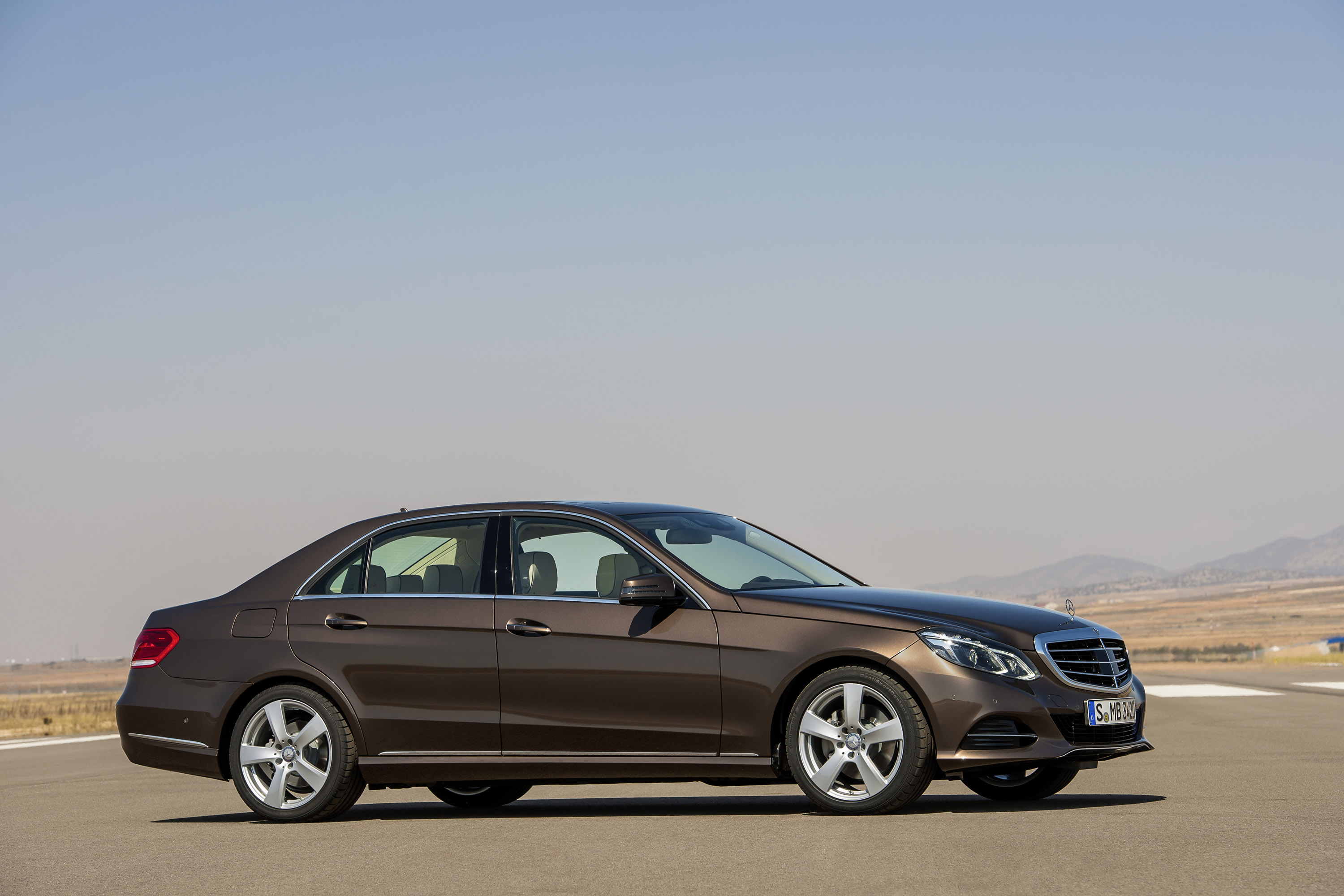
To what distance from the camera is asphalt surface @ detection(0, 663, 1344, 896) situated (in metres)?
6.25

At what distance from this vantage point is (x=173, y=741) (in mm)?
9539

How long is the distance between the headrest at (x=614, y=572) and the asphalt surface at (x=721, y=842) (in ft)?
4.16

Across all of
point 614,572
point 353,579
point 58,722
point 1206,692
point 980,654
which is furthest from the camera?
point 58,722

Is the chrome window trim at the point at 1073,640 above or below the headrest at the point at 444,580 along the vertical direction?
below

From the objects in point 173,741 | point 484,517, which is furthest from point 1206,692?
point 173,741

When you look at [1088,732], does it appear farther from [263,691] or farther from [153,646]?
[153,646]

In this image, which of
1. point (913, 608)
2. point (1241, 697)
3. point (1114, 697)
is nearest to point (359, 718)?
point (913, 608)

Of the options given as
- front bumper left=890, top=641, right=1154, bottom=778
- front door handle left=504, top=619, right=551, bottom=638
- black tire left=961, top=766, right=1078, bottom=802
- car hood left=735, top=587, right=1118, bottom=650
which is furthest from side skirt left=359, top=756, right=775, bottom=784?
black tire left=961, top=766, right=1078, bottom=802

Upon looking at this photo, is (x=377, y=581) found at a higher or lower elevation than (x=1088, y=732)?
higher

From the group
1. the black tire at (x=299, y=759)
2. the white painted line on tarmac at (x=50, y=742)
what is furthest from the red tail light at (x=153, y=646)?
the white painted line on tarmac at (x=50, y=742)

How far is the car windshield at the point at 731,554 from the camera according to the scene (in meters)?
8.95

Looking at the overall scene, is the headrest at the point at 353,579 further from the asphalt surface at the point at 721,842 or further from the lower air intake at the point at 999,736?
the lower air intake at the point at 999,736

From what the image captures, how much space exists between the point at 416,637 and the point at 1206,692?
1964 cm

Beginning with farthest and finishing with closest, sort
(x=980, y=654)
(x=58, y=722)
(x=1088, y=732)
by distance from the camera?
(x=58, y=722) → (x=1088, y=732) → (x=980, y=654)
